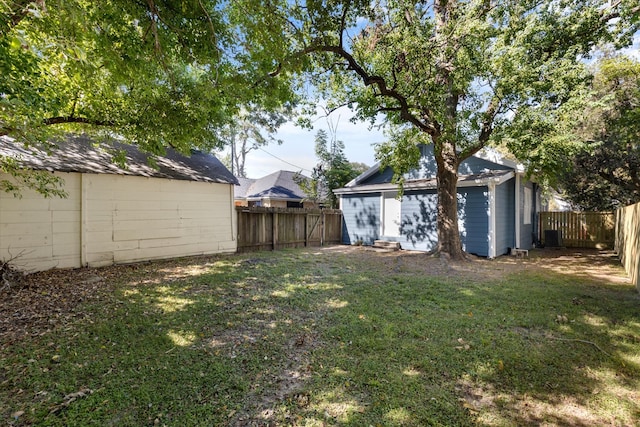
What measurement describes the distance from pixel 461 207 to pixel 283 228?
6.49m

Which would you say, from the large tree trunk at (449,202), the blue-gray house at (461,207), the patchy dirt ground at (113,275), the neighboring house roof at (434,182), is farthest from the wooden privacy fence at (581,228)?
the large tree trunk at (449,202)

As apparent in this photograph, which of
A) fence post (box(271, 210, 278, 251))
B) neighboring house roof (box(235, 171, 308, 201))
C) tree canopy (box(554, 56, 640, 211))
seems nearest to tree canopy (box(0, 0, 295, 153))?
fence post (box(271, 210, 278, 251))

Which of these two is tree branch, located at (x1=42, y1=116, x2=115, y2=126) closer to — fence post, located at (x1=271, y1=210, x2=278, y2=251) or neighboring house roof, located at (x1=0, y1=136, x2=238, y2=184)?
neighboring house roof, located at (x1=0, y1=136, x2=238, y2=184)

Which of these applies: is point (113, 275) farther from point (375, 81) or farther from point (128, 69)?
point (375, 81)

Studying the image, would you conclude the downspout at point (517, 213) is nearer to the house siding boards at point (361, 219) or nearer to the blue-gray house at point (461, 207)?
the blue-gray house at point (461, 207)

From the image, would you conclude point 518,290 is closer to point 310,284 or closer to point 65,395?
point 310,284

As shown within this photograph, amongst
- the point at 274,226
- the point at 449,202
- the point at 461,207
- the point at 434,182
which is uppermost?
the point at 434,182

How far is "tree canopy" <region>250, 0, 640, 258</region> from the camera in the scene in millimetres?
6633

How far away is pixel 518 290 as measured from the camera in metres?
5.46

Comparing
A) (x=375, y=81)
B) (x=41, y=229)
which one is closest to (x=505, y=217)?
(x=375, y=81)

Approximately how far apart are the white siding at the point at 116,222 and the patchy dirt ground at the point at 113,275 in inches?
18.1

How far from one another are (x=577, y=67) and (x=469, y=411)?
8.12 meters

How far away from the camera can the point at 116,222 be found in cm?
751

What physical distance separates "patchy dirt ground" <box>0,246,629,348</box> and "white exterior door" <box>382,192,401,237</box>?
130 cm
